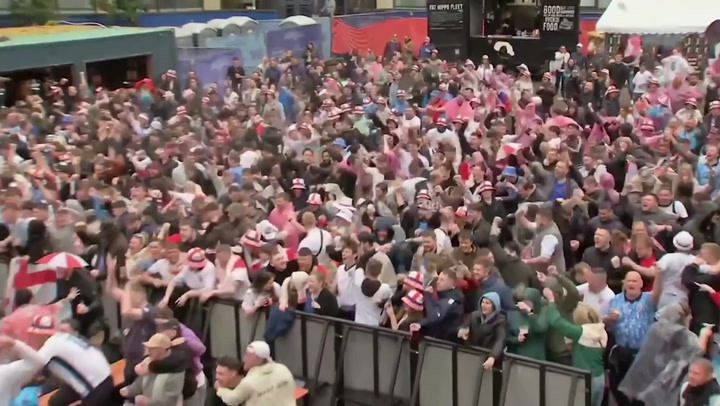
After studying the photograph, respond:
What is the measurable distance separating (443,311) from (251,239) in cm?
246

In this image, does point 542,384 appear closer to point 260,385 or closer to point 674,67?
point 260,385

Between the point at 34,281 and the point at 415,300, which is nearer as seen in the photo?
the point at 415,300

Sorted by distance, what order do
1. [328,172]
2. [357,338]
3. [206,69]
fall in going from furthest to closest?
[206,69], [328,172], [357,338]

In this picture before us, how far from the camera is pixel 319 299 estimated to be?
25.4ft

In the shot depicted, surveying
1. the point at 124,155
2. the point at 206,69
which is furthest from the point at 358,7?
the point at 124,155

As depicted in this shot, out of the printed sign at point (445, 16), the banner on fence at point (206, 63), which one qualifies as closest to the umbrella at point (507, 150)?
the banner on fence at point (206, 63)

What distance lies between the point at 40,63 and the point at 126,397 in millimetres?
14607

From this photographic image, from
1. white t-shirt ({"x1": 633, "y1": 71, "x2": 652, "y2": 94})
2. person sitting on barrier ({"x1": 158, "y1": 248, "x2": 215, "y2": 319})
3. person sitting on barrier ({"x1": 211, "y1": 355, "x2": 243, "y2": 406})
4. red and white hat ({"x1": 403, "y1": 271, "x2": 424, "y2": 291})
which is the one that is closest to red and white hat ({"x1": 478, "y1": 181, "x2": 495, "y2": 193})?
red and white hat ({"x1": 403, "y1": 271, "x2": 424, "y2": 291})

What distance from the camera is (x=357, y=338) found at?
24.6ft

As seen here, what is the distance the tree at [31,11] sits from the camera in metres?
24.6

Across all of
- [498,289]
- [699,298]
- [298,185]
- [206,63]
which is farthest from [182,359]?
[206,63]

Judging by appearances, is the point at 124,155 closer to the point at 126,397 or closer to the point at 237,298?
the point at 237,298

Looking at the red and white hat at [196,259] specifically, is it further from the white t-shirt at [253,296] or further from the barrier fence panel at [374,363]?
the barrier fence panel at [374,363]

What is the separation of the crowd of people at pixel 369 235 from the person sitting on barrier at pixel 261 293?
0.02m
